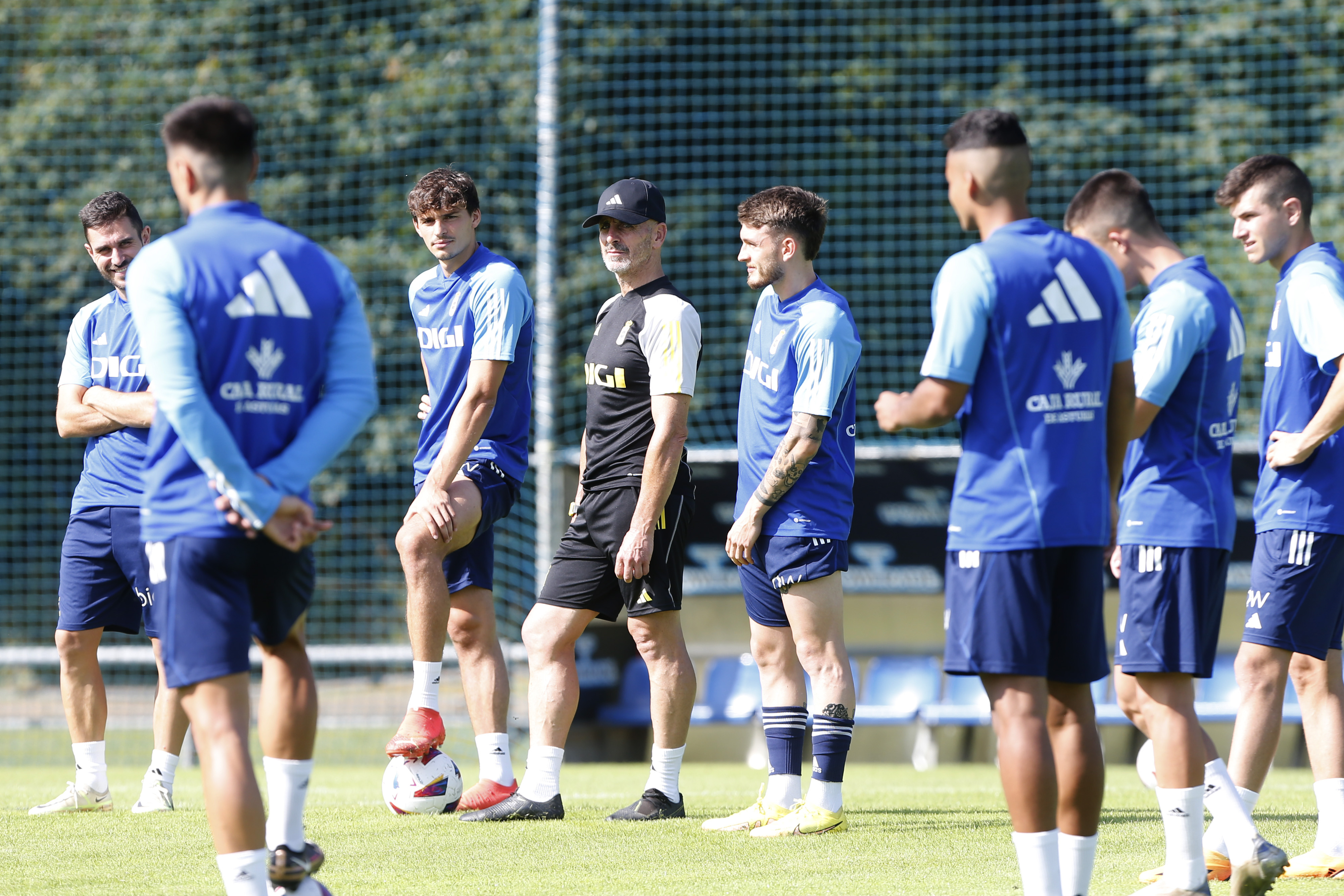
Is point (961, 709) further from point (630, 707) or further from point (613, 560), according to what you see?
point (613, 560)

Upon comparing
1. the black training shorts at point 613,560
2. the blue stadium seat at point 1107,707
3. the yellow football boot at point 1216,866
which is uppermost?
the black training shorts at point 613,560

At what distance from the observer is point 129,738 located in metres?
14.1

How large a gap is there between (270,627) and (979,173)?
2207 mm

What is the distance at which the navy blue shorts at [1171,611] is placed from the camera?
407cm

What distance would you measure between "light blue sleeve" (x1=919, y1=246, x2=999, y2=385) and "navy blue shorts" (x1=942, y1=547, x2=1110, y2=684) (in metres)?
0.47

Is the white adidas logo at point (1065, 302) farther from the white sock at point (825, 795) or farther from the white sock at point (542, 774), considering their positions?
the white sock at point (542, 774)

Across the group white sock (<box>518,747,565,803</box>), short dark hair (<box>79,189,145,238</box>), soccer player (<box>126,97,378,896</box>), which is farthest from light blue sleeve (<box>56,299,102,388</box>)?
soccer player (<box>126,97,378,896</box>)

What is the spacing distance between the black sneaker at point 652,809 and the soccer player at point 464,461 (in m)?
0.49

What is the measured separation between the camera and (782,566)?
554 cm

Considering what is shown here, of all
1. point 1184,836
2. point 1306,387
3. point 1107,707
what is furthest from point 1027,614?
point 1107,707

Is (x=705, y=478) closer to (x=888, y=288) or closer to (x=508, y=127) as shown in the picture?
(x=888, y=288)

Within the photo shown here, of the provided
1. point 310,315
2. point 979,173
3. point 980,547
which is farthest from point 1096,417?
point 310,315

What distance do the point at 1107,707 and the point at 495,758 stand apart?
255 inches

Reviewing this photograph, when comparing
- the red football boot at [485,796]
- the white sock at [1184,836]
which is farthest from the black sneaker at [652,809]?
the white sock at [1184,836]
